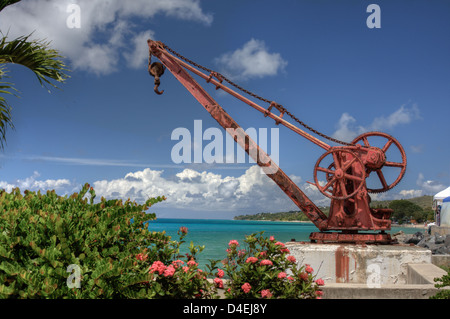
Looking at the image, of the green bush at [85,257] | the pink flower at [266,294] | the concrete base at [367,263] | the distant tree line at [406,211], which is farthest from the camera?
the distant tree line at [406,211]

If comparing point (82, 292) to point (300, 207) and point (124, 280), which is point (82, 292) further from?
point (300, 207)

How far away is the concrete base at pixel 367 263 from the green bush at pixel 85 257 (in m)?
5.83

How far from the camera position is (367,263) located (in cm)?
912

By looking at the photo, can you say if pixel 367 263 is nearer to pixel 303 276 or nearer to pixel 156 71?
pixel 303 276

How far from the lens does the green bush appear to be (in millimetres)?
3131

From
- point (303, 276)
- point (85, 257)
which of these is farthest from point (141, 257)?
point (303, 276)

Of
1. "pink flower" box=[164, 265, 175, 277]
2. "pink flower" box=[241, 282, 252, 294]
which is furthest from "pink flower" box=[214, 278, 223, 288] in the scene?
"pink flower" box=[164, 265, 175, 277]

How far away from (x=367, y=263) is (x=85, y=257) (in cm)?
728

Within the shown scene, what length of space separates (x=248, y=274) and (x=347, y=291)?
2126 millimetres

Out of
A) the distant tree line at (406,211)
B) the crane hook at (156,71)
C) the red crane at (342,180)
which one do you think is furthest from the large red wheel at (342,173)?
the distant tree line at (406,211)

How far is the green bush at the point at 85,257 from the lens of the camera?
123 inches

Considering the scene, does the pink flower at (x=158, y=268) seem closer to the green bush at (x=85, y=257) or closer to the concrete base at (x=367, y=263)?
the green bush at (x=85, y=257)
